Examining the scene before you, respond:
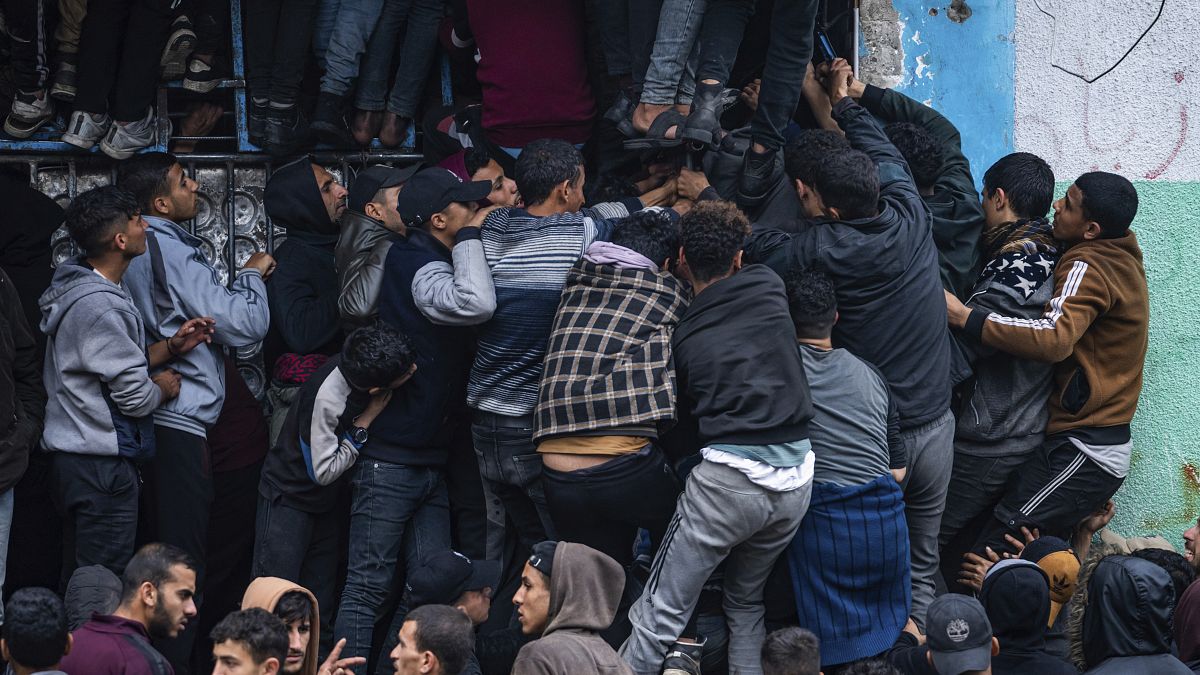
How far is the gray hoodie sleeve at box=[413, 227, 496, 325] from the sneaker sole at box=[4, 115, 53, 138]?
2.18 metres

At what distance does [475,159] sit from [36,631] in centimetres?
277

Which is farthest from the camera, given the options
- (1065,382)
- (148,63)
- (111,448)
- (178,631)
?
(148,63)

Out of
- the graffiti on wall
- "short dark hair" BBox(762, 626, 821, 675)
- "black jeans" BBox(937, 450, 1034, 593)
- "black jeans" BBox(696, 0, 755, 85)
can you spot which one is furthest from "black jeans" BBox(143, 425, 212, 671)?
the graffiti on wall

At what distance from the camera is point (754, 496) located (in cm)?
505

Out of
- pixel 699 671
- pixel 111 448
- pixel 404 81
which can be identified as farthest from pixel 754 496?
pixel 404 81

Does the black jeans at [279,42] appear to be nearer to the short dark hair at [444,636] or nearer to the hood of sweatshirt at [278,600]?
the hood of sweatshirt at [278,600]

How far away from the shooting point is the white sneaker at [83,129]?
6480 millimetres

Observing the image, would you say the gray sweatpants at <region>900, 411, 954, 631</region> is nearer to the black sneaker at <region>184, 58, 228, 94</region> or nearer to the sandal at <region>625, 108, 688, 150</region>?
the sandal at <region>625, 108, 688, 150</region>

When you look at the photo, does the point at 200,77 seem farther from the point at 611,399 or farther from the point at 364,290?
the point at 611,399

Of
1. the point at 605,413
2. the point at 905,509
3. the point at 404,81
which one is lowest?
the point at 905,509

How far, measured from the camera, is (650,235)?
5.53 meters

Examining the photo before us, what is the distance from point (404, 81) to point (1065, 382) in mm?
3279

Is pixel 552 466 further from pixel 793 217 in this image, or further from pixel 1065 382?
pixel 1065 382

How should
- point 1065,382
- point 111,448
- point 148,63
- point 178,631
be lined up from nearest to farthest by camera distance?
point 178,631
point 111,448
point 1065,382
point 148,63
